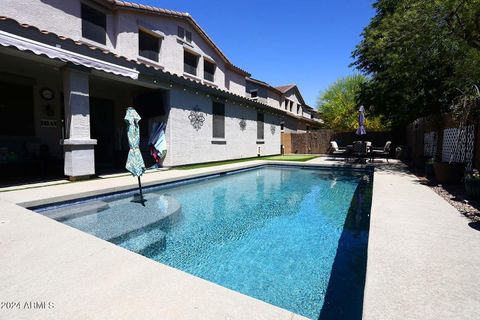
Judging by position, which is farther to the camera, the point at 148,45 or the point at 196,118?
the point at 148,45

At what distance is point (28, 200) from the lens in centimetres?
498

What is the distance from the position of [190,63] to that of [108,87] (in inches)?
249

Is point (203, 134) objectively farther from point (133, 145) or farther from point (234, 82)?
point (234, 82)

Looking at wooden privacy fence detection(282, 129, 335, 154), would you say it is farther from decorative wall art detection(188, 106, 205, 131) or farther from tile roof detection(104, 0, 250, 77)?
decorative wall art detection(188, 106, 205, 131)

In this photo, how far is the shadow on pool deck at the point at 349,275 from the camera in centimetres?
244

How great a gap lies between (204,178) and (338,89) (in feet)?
122

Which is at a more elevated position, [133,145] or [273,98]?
[273,98]

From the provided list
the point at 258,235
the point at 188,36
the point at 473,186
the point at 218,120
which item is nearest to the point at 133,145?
the point at 258,235

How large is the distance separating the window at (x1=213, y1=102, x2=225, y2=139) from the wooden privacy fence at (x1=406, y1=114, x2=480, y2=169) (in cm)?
944

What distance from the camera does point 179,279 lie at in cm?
211

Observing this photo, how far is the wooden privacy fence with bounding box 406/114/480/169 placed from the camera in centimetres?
699

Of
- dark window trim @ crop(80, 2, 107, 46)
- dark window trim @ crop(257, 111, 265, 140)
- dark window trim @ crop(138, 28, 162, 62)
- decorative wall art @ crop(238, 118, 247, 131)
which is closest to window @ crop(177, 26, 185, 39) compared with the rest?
dark window trim @ crop(138, 28, 162, 62)

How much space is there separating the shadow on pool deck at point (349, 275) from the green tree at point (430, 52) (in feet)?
16.9

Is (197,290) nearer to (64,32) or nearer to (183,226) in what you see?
(183,226)
